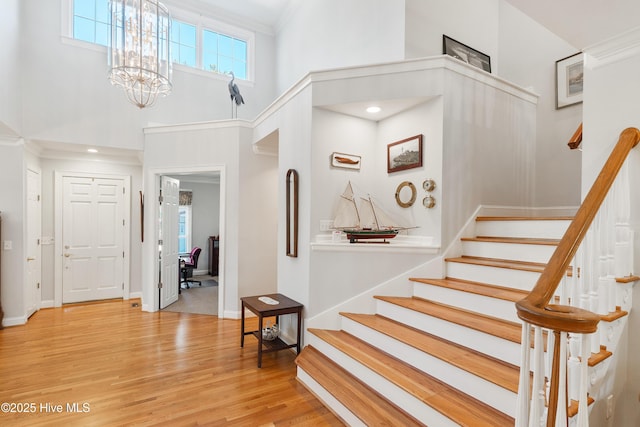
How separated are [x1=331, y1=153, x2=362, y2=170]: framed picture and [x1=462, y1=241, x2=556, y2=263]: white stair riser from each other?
1.38m

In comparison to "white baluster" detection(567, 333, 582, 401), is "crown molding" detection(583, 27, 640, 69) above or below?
above

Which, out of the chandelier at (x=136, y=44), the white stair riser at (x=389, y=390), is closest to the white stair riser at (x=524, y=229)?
the white stair riser at (x=389, y=390)

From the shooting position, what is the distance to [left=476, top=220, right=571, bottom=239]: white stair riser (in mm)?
2758

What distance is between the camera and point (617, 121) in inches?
80.3

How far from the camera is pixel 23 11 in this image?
431cm

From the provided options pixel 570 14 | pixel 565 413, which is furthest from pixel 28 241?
pixel 570 14

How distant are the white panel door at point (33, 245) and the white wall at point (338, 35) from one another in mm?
4362

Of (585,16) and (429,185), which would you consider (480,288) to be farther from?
(585,16)

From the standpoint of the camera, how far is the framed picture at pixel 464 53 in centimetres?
375

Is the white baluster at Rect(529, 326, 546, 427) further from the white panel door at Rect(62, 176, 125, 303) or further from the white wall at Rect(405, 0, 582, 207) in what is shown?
the white panel door at Rect(62, 176, 125, 303)

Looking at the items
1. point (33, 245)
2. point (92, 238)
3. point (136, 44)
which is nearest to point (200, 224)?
point (92, 238)

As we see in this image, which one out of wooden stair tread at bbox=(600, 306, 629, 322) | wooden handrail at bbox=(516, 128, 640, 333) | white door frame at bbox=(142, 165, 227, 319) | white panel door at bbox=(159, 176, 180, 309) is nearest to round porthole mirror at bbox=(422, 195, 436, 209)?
wooden handrail at bbox=(516, 128, 640, 333)

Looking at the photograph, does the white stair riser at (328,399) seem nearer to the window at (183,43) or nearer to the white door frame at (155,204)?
the white door frame at (155,204)

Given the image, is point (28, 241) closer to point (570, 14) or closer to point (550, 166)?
point (570, 14)
